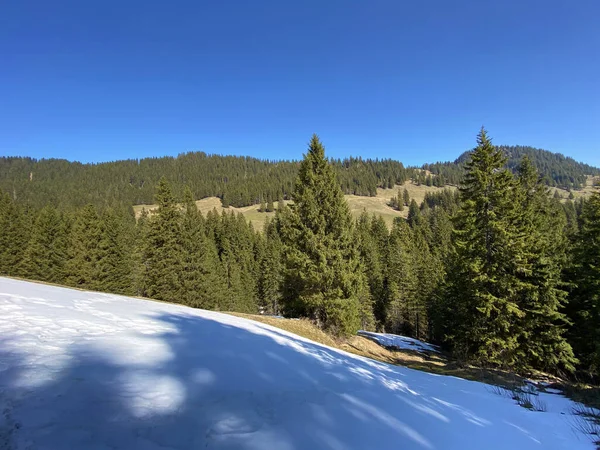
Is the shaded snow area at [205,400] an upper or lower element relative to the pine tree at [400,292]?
upper

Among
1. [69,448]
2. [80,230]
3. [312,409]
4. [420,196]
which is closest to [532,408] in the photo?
[312,409]

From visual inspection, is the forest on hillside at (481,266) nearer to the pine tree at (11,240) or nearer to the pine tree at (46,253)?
the pine tree at (46,253)

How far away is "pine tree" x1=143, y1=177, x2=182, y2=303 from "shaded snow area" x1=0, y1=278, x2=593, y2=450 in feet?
67.9

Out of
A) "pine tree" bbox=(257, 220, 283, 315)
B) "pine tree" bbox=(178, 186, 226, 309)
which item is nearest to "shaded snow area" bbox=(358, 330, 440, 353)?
"pine tree" bbox=(178, 186, 226, 309)

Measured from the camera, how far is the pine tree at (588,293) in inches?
659

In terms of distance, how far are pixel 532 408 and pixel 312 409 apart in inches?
209

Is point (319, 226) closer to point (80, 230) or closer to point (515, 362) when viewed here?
point (515, 362)

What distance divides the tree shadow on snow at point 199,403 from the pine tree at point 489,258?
38.8 feet

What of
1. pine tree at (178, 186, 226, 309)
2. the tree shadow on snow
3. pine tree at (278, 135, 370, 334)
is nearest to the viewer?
the tree shadow on snow

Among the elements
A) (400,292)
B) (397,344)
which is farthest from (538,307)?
(400,292)

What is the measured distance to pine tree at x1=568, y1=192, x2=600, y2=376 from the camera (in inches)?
659

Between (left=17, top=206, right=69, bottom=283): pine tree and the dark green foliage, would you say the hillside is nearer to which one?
the dark green foliage

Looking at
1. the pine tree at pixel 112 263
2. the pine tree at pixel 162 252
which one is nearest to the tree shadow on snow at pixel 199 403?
the pine tree at pixel 162 252

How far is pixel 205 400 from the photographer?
3682mm
